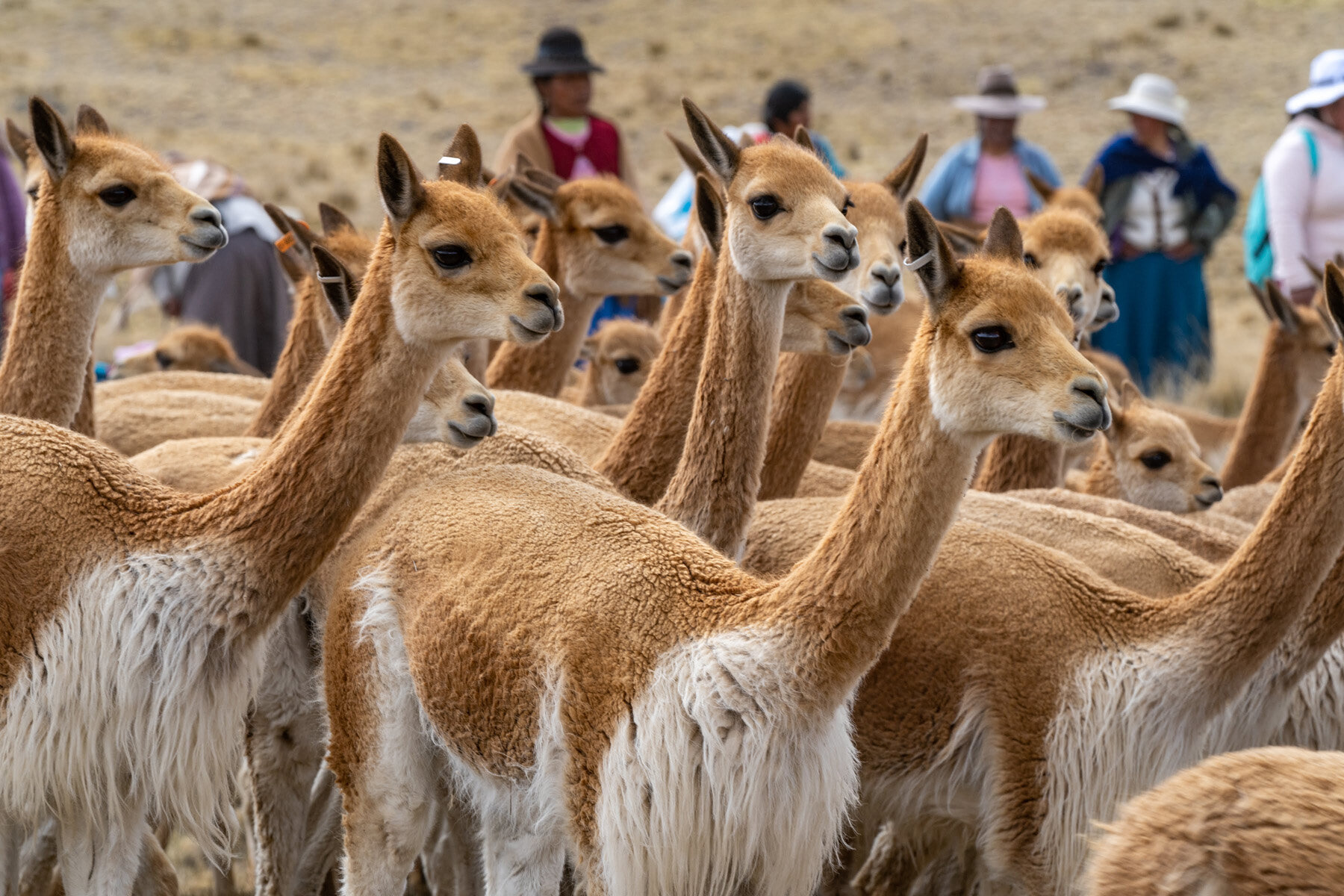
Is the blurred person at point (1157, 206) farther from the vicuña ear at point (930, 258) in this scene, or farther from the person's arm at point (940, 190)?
the vicuña ear at point (930, 258)

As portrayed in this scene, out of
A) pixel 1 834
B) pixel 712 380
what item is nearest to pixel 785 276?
pixel 712 380

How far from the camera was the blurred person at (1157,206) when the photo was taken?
9578mm

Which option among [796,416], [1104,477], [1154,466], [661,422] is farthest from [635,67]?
[661,422]

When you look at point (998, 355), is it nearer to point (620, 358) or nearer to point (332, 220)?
point (332, 220)

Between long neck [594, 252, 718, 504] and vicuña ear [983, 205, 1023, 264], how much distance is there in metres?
1.22

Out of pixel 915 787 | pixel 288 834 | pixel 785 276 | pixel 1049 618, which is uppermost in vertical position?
pixel 785 276

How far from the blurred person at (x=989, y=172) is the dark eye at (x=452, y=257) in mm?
5762

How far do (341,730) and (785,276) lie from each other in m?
1.68

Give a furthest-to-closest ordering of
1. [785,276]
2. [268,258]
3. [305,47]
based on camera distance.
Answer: [305,47] < [268,258] < [785,276]

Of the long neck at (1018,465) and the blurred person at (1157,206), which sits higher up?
the blurred person at (1157,206)

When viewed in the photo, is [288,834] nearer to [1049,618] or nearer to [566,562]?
[566,562]

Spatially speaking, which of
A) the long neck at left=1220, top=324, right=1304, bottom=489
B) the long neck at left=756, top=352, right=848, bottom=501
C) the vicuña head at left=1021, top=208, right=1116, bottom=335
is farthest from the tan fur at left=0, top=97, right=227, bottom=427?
the long neck at left=1220, top=324, right=1304, bottom=489

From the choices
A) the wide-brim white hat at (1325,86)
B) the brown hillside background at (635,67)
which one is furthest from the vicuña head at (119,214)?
the brown hillside background at (635,67)

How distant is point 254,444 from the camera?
485 cm
